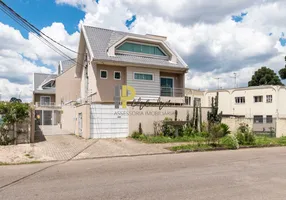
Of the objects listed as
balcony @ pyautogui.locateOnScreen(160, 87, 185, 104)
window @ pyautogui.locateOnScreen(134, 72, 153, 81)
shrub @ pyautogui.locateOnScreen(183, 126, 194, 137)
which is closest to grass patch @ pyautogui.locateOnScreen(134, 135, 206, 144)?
shrub @ pyautogui.locateOnScreen(183, 126, 194, 137)

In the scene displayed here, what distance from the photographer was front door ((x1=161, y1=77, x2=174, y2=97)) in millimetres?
23711

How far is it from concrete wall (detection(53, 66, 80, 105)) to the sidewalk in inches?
622

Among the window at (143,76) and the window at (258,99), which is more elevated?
the window at (143,76)

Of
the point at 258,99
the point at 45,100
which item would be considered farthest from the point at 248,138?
the point at 45,100

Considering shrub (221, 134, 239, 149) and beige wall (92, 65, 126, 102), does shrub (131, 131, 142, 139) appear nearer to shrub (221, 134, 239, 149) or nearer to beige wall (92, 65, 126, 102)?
beige wall (92, 65, 126, 102)

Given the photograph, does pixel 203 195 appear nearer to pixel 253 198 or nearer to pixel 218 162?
pixel 253 198

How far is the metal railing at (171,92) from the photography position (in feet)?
77.7

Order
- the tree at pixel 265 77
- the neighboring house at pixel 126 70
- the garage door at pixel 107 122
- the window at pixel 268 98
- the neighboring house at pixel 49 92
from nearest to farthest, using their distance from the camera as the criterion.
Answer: the garage door at pixel 107 122, the neighboring house at pixel 126 70, the neighboring house at pixel 49 92, the window at pixel 268 98, the tree at pixel 265 77

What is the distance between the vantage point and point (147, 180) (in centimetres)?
736

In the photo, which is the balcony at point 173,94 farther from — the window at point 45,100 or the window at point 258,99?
the window at point 45,100

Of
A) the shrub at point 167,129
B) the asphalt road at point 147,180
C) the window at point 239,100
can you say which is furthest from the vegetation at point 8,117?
the window at point 239,100

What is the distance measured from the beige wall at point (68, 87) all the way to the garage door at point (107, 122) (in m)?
13.2

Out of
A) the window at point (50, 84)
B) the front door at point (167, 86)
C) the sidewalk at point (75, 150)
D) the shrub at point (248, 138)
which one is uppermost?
the window at point (50, 84)

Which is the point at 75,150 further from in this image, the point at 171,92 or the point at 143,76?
the point at 171,92
